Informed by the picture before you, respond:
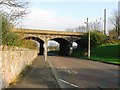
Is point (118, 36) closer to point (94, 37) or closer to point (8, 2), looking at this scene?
point (94, 37)

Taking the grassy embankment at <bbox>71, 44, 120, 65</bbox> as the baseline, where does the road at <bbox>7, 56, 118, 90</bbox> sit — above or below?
below

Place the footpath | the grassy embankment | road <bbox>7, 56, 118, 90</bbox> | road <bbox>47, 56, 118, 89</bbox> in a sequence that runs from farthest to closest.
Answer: the grassy embankment < road <bbox>47, 56, 118, 89</bbox> < road <bbox>7, 56, 118, 90</bbox> < the footpath

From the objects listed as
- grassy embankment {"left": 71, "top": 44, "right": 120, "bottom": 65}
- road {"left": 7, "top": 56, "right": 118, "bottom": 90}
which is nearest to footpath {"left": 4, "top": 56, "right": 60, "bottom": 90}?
road {"left": 7, "top": 56, "right": 118, "bottom": 90}

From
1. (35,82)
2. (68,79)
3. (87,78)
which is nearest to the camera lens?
(35,82)

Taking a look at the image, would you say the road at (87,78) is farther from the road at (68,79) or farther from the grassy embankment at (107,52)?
the grassy embankment at (107,52)

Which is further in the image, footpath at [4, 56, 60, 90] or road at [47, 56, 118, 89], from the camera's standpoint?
road at [47, 56, 118, 89]

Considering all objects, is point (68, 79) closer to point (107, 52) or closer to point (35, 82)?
point (35, 82)

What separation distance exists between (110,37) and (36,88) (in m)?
80.6

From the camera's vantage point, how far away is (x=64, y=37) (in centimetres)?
10012

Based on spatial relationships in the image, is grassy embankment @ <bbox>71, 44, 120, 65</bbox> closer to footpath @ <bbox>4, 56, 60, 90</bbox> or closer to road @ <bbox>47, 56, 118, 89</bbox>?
road @ <bbox>47, 56, 118, 89</bbox>

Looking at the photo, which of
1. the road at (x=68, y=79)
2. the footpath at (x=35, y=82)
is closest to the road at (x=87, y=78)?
the road at (x=68, y=79)

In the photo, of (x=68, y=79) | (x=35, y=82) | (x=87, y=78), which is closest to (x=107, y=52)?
(x=87, y=78)

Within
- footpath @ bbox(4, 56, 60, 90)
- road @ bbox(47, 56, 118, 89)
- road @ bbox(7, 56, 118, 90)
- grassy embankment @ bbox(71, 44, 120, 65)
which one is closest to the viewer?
footpath @ bbox(4, 56, 60, 90)

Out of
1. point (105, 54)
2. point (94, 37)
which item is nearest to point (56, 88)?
point (105, 54)
